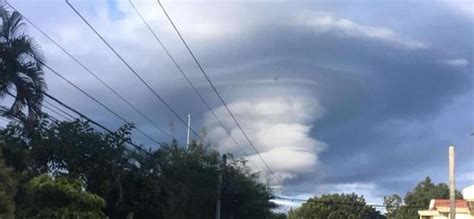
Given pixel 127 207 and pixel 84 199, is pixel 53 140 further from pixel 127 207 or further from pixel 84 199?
pixel 84 199

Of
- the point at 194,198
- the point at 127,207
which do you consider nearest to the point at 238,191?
the point at 194,198

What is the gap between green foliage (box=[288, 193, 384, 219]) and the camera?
10694 centimetres

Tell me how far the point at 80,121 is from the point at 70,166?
176 cm

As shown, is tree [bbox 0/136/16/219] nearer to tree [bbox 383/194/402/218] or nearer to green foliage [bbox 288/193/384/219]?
green foliage [bbox 288/193/384/219]

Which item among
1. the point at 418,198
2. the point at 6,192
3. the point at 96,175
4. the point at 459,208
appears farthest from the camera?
the point at 418,198

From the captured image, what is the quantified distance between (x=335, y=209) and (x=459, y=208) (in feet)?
163

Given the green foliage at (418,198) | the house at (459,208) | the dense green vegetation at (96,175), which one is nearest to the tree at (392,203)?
the green foliage at (418,198)

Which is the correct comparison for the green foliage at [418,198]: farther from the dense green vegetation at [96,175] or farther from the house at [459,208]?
the dense green vegetation at [96,175]

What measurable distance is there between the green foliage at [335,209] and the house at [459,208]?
34.4 metres

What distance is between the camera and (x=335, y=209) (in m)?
110

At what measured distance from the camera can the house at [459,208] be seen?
175 feet

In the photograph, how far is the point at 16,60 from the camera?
1880cm

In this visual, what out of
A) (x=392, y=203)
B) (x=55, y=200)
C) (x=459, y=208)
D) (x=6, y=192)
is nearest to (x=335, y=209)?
(x=392, y=203)

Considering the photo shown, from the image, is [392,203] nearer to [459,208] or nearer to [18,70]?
[459,208]
